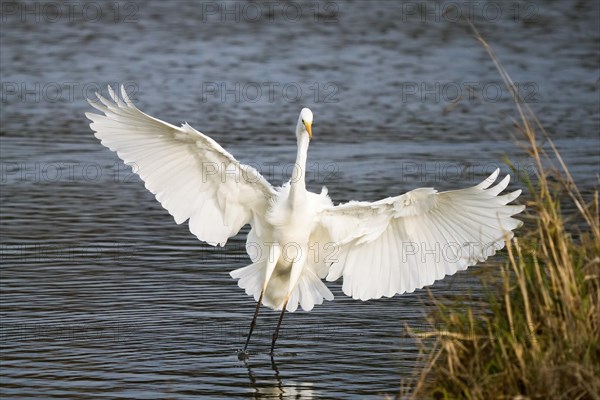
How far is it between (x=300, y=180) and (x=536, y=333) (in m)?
2.63

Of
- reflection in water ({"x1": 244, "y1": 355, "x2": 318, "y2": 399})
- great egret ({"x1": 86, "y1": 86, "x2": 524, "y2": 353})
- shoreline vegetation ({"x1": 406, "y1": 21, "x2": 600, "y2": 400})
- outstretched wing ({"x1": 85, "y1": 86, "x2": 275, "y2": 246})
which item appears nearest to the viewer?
shoreline vegetation ({"x1": 406, "y1": 21, "x2": 600, "y2": 400})

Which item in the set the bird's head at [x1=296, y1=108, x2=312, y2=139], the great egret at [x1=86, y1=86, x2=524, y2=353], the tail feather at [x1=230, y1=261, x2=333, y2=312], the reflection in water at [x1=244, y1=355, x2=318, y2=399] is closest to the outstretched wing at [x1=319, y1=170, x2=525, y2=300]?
the great egret at [x1=86, y1=86, x2=524, y2=353]

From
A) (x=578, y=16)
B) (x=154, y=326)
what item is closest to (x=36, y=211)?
(x=154, y=326)

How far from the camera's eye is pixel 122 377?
24.4ft

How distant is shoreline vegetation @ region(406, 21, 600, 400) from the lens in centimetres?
577

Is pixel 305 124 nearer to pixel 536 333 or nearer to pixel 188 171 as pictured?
pixel 188 171

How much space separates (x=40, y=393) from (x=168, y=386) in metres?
0.79

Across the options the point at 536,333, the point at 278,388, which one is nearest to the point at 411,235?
the point at 278,388

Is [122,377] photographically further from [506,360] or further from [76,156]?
[76,156]

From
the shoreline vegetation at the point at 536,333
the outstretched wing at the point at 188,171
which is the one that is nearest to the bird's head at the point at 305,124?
the outstretched wing at the point at 188,171

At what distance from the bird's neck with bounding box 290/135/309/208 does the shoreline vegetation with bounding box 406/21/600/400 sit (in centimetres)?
212

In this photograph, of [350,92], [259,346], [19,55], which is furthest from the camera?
[19,55]

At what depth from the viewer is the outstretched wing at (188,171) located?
26.6 ft

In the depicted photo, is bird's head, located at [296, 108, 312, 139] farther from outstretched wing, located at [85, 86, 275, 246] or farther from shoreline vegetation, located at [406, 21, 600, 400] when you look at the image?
shoreline vegetation, located at [406, 21, 600, 400]
